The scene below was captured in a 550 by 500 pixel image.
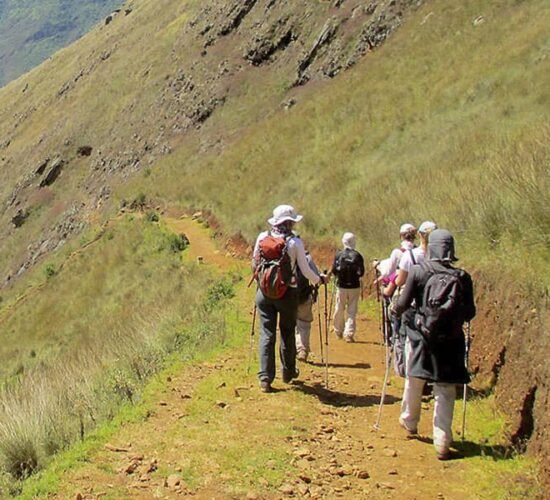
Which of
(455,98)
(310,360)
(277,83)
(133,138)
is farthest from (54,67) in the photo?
(310,360)

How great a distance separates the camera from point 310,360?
965 cm

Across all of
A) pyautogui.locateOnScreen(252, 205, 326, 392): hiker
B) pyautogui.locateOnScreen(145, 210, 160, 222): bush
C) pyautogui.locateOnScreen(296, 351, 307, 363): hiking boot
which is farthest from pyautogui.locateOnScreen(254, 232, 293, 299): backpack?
pyautogui.locateOnScreen(145, 210, 160, 222): bush

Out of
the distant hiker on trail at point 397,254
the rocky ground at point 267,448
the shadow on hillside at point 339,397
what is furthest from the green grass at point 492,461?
the distant hiker on trail at point 397,254

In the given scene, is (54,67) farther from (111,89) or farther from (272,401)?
(272,401)

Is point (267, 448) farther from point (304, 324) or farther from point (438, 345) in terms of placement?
point (304, 324)

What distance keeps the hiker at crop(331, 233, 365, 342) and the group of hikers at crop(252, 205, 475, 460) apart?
0.02m

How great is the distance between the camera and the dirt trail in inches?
223

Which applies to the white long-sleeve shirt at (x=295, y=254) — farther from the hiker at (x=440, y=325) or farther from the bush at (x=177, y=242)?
the bush at (x=177, y=242)

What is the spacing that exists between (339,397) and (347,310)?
2.74 meters

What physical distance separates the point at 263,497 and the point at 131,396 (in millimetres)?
2915

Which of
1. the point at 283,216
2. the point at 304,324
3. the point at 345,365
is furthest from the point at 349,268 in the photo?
the point at 283,216

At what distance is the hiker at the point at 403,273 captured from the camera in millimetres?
6996

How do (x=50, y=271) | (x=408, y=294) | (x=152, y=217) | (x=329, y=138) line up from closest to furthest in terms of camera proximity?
(x=408, y=294) < (x=329, y=138) < (x=50, y=271) < (x=152, y=217)

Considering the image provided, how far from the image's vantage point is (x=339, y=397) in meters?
8.07
